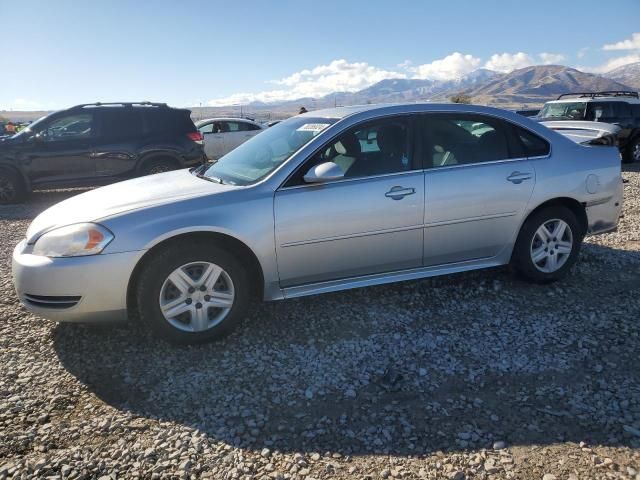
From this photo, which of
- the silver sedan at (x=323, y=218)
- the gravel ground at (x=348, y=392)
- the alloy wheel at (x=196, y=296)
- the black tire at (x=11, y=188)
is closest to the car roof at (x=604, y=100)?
the silver sedan at (x=323, y=218)

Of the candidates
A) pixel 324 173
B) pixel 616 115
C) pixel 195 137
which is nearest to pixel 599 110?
pixel 616 115

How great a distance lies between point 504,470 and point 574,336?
5.32ft

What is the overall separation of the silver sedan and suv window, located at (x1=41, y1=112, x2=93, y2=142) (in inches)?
232

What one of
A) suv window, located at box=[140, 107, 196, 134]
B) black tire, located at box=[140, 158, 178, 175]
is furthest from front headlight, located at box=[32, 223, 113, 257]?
suv window, located at box=[140, 107, 196, 134]

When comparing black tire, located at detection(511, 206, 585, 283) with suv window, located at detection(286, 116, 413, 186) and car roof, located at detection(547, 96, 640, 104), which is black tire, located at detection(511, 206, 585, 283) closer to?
suv window, located at detection(286, 116, 413, 186)

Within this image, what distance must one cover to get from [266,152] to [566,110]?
500 inches

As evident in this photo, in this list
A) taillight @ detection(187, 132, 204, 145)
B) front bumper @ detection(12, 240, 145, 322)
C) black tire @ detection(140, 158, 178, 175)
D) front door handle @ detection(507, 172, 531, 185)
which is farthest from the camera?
taillight @ detection(187, 132, 204, 145)

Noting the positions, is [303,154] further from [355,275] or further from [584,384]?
[584,384]

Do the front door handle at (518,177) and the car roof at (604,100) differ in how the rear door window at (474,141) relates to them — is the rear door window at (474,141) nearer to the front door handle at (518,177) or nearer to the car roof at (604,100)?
the front door handle at (518,177)

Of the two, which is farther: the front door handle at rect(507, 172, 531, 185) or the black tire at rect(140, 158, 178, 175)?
the black tire at rect(140, 158, 178, 175)

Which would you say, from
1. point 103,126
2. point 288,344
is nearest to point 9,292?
point 288,344

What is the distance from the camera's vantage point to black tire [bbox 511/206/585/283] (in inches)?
165

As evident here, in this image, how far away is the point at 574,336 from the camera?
11.5 ft

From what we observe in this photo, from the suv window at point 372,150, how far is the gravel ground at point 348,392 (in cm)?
113
